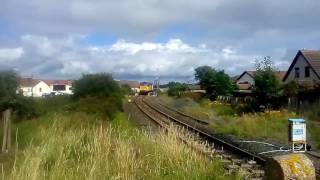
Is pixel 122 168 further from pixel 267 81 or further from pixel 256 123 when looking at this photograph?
pixel 267 81

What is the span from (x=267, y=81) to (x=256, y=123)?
16.2 meters

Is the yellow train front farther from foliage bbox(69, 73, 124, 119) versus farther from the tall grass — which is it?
the tall grass

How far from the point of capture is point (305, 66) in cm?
6219

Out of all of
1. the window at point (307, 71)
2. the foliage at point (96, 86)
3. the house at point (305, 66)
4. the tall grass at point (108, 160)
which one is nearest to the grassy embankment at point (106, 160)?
the tall grass at point (108, 160)

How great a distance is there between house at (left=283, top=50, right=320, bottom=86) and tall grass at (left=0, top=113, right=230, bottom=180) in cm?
4788

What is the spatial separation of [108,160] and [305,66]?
5540cm

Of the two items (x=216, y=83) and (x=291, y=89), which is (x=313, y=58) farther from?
(x=291, y=89)

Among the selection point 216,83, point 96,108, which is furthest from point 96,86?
point 216,83

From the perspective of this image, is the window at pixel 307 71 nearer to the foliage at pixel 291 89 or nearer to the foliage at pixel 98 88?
the foliage at pixel 291 89

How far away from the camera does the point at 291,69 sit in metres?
67.2

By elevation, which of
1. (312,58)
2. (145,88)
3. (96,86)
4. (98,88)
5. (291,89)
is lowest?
(145,88)

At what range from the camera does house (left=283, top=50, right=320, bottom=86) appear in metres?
59.4

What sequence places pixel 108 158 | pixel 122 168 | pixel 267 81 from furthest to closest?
pixel 267 81, pixel 108 158, pixel 122 168

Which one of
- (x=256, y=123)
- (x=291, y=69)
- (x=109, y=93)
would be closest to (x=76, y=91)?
(x=109, y=93)
